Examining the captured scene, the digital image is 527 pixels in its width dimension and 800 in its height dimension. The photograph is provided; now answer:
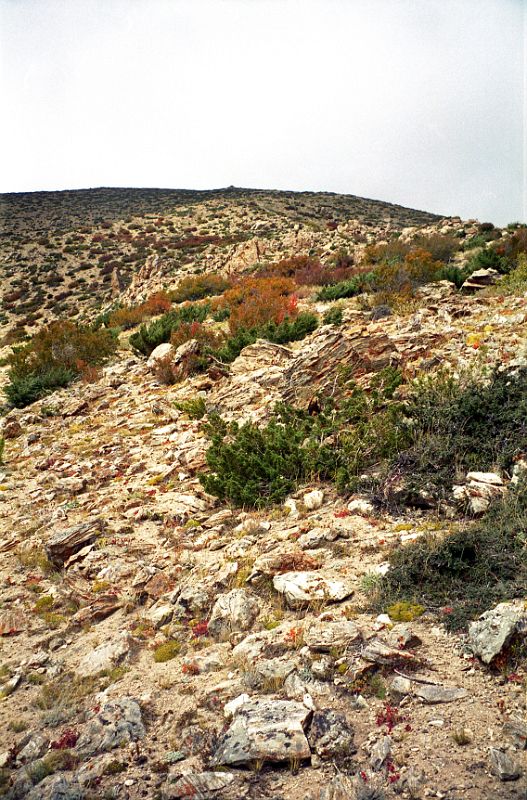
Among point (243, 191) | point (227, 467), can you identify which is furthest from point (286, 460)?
point (243, 191)

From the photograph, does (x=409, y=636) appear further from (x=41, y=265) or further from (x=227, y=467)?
(x=41, y=265)

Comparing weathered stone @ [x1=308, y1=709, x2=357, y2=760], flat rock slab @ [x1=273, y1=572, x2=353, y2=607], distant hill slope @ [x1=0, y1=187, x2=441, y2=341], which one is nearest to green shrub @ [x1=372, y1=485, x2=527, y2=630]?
flat rock slab @ [x1=273, y1=572, x2=353, y2=607]

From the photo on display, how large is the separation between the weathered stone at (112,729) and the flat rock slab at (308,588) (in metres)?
1.40

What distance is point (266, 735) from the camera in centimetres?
266

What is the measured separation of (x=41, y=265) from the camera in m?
38.2

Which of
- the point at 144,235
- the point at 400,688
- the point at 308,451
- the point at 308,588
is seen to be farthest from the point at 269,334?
the point at 144,235

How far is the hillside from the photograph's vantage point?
2.59 m

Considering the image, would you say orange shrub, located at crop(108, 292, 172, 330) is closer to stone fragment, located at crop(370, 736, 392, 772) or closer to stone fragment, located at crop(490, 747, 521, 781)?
stone fragment, located at crop(370, 736, 392, 772)

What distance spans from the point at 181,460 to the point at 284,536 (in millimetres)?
2937

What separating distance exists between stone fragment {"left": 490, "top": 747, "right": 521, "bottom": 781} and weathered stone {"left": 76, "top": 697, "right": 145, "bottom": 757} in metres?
2.06

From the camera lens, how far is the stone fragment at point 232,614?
12.5 ft

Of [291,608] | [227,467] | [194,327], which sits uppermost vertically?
[194,327]

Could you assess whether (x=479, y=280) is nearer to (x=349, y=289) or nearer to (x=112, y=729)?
(x=349, y=289)

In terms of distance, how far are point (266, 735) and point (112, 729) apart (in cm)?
107
